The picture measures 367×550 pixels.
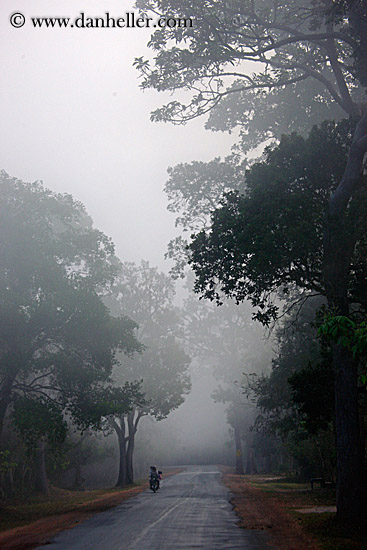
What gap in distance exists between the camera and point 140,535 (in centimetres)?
1555

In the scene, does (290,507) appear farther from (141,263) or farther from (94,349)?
(141,263)

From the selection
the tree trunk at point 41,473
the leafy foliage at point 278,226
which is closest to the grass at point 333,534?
the leafy foliage at point 278,226

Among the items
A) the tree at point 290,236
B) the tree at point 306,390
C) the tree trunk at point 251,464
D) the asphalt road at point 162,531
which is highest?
the tree at point 290,236

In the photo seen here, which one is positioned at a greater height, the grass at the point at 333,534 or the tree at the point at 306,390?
the tree at the point at 306,390

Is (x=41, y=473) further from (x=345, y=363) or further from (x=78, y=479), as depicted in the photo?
(x=345, y=363)

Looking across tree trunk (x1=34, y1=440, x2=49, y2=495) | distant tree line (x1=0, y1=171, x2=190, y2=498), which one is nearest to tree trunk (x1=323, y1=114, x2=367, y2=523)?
distant tree line (x1=0, y1=171, x2=190, y2=498)

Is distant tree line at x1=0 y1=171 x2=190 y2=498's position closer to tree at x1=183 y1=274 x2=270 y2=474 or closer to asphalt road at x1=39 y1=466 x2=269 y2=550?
asphalt road at x1=39 y1=466 x2=269 y2=550

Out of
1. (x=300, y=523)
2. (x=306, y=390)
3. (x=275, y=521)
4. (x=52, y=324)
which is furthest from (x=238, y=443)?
(x=300, y=523)

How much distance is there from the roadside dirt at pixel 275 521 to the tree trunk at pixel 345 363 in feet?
6.08

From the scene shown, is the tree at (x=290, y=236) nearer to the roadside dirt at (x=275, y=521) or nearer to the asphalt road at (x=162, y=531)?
the roadside dirt at (x=275, y=521)

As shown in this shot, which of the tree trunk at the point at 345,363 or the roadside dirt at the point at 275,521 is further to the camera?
the tree trunk at the point at 345,363

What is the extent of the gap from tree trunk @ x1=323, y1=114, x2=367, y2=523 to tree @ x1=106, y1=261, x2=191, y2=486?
3214 cm

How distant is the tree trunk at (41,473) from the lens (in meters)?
41.4

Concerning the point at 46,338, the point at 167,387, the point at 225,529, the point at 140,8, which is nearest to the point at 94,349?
the point at 46,338
